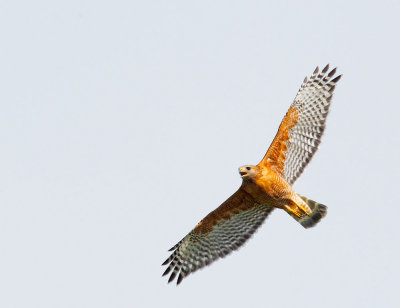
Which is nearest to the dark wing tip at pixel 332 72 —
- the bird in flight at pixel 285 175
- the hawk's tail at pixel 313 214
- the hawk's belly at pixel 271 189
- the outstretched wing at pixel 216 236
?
the bird in flight at pixel 285 175

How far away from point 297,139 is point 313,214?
148 centimetres

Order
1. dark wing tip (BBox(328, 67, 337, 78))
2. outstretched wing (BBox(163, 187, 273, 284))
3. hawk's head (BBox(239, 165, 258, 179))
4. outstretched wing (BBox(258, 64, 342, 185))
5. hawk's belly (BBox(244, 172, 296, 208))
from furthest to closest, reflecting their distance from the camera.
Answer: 1. outstretched wing (BBox(163, 187, 273, 284))
2. dark wing tip (BBox(328, 67, 337, 78))
3. outstretched wing (BBox(258, 64, 342, 185))
4. hawk's belly (BBox(244, 172, 296, 208))
5. hawk's head (BBox(239, 165, 258, 179))

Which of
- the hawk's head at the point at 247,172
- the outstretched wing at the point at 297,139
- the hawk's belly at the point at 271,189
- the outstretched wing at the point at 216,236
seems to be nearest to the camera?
the hawk's head at the point at 247,172

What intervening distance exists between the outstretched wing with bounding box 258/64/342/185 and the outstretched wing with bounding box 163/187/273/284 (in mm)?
895

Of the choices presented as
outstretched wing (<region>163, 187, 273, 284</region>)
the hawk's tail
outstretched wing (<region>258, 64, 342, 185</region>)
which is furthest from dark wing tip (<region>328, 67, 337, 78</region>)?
outstretched wing (<region>163, 187, 273, 284</region>)

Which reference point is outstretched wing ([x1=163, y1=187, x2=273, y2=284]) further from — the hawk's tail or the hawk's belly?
the hawk's tail

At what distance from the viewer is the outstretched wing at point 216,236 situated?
14.6m

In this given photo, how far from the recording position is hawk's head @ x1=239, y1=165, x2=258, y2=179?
13555 mm

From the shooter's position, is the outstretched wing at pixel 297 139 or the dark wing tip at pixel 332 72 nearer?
the outstretched wing at pixel 297 139

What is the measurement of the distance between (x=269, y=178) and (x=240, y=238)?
187 cm

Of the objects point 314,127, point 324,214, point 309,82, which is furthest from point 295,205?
point 309,82

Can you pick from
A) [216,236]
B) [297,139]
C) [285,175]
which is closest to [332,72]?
[297,139]

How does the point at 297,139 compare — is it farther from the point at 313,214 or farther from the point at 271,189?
the point at 313,214

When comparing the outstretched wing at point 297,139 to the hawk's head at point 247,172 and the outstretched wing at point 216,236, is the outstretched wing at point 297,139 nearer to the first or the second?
the hawk's head at point 247,172
